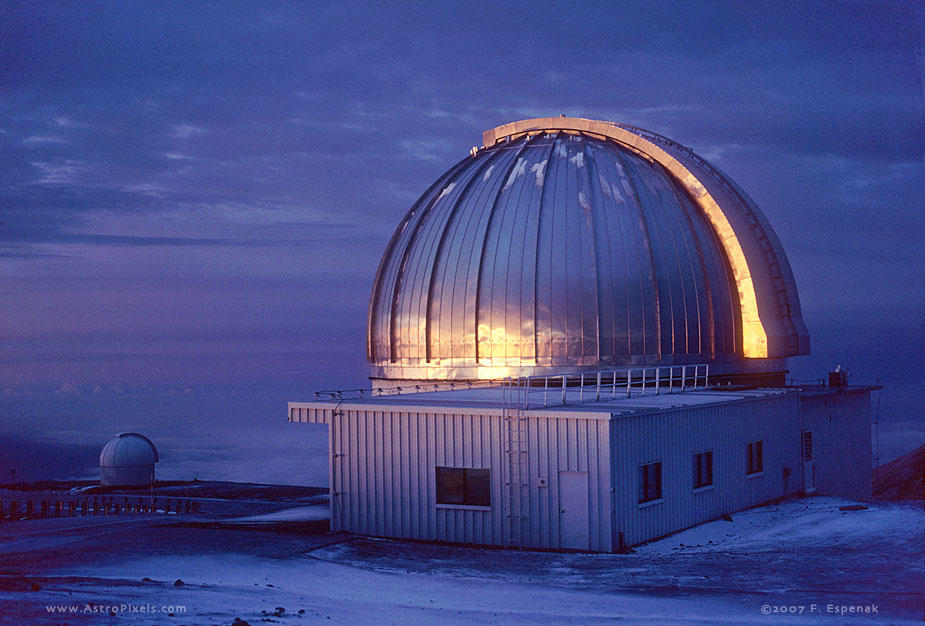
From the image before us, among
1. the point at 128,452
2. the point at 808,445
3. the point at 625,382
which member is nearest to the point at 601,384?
the point at 625,382

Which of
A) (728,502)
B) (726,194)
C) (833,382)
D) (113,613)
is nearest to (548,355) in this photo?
(728,502)

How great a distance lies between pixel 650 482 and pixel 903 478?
25.7m

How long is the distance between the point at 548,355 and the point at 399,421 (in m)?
6.35

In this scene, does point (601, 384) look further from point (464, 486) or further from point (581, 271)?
point (464, 486)

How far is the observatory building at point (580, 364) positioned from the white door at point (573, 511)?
28mm

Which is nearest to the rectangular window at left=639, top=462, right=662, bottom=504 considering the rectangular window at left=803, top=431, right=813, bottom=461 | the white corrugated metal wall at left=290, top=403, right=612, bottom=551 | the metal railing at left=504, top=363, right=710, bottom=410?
the white corrugated metal wall at left=290, top=403, right=612, bottom=551

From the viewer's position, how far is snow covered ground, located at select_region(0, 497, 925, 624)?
11727 mm

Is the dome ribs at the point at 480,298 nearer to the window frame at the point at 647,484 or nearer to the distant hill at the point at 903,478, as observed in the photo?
the window frame at the point at 647,484

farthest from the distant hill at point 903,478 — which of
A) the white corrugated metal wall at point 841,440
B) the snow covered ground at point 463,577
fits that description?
the snow covered ground at point 463,577

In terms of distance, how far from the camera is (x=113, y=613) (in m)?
11.1

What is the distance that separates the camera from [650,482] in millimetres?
19000

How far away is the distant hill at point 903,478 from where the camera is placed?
37156mm

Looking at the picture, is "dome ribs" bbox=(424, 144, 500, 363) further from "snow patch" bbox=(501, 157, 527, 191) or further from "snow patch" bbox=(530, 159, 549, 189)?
"snow patch" bbox=(530, 159, 549, 189)

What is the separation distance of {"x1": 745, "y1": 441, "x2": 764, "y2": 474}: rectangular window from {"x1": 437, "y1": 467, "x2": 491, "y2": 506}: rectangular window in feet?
25.7
